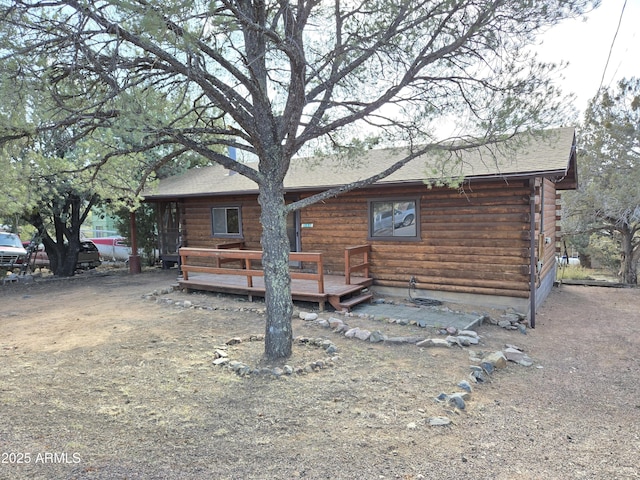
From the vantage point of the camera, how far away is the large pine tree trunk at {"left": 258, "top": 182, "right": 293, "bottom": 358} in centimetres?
517

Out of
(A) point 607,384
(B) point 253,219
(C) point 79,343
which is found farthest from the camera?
(B) point 253,219

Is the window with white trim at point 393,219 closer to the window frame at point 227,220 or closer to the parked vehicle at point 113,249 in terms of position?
the window frame at point 227,220

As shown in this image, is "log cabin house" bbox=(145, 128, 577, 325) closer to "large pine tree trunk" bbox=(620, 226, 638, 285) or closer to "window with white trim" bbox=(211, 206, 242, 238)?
"window with white trim" bbox=(211, 206, 242, 238)

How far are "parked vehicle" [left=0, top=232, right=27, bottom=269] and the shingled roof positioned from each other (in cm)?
520

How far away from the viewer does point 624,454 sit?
3230mm

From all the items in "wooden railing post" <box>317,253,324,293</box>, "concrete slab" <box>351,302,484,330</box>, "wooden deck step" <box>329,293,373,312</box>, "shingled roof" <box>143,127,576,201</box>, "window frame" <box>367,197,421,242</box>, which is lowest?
"concrete slab" <box>351,302,484,330</box>

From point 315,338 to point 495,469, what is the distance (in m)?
3.58

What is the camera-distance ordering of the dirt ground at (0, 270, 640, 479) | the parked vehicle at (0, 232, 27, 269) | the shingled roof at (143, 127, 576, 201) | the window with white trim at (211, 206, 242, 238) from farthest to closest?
the parked vehicle at (0, 232, 27, 269) < the window with white trim at (211, 206, 242, 238) < the shingled roof at (143, 127, 576, 201) < the dirt ground at (0, 270, 640, 479)

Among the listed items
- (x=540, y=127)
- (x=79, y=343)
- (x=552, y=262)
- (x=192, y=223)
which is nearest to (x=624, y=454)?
(x=540, y=127)

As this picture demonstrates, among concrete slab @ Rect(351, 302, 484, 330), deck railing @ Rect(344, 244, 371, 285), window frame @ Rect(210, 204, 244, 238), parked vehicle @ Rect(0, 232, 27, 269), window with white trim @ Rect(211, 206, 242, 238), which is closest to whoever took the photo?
concrete slab @ Rect(351, 302, 484, 330)

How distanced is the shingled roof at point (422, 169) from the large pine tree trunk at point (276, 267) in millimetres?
2365

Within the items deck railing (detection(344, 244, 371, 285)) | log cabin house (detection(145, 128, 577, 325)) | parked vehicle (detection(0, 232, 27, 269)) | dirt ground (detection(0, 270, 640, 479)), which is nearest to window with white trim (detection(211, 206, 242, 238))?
log cabin house (detection(145, 128, 577, 325))

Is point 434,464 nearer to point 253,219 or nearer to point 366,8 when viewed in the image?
point 366,8

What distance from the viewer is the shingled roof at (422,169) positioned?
663cm
